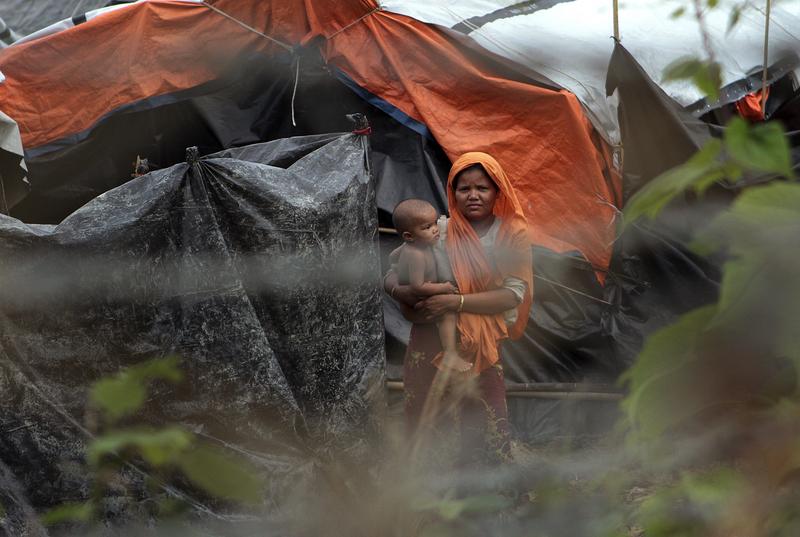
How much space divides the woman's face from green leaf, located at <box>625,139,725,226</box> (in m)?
2.62

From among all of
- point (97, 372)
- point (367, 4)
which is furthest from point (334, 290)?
point (367, 4)

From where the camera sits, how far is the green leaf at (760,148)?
619 millimetres

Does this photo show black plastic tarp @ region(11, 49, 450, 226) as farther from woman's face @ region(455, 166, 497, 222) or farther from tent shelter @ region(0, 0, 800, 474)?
Result: woman's face @ region(455, 166, 497, 222)

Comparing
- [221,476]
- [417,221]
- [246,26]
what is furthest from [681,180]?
[246,26]

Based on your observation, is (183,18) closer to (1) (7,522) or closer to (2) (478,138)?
(2) (478,138)

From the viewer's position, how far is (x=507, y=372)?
4.20 m

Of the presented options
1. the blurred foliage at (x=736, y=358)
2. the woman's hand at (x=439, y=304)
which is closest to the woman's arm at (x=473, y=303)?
the woman's hand at (x=439, y=304)

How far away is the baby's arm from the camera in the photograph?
124 inches

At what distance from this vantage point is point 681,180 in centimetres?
62

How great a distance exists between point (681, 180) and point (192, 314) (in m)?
2.63

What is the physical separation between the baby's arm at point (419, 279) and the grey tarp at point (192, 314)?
30 centimetres

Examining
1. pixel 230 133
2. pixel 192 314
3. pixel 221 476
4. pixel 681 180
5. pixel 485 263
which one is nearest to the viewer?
pixel 681 180

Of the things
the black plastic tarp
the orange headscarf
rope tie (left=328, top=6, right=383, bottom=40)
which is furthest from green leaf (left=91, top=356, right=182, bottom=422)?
rope tie (left=328, top=6, right=383, bottom=40)

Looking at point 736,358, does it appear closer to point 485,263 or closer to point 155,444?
point 155,444
